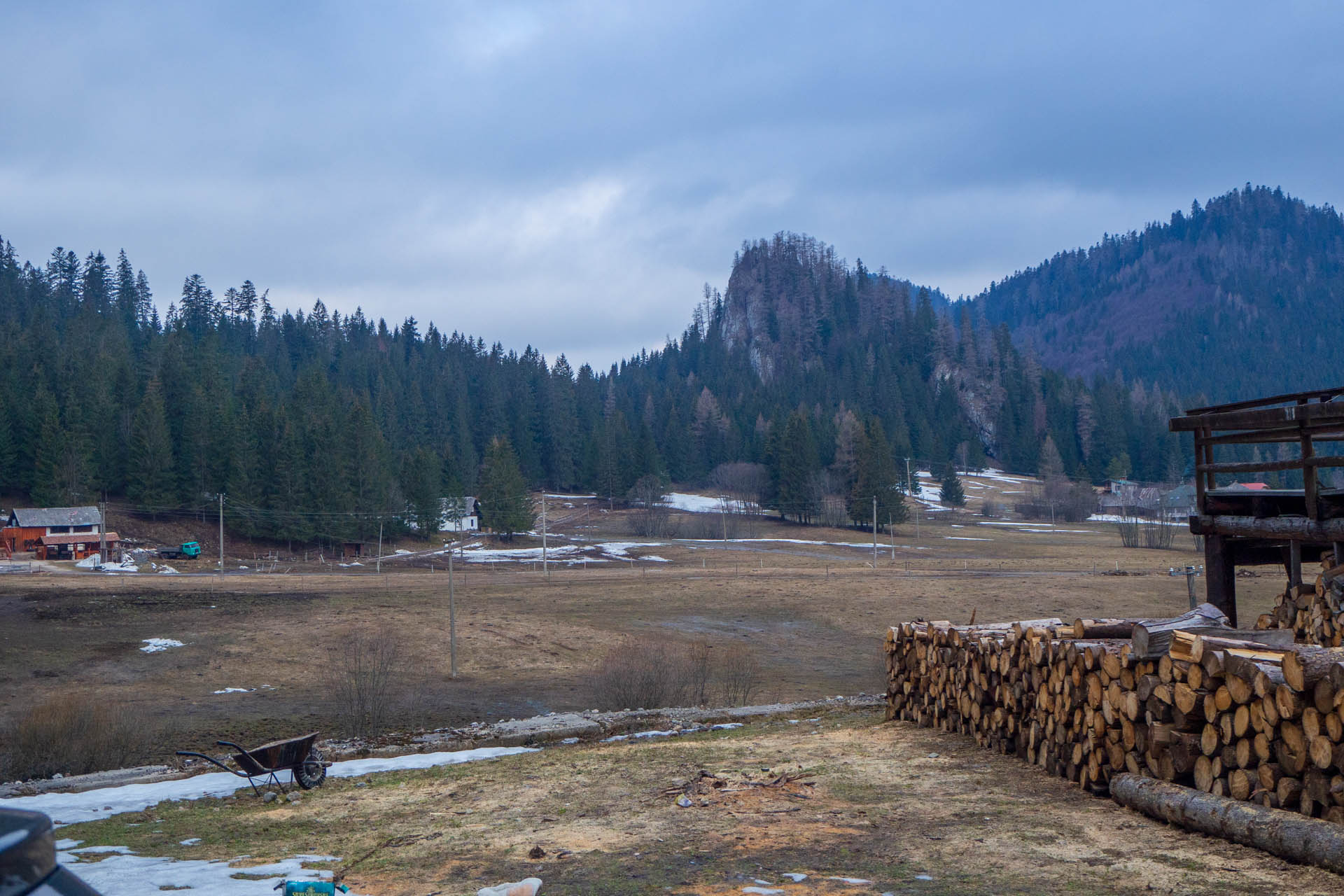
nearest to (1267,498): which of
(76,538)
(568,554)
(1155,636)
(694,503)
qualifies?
(1155,636)

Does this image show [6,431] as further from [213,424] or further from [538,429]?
[538,429]

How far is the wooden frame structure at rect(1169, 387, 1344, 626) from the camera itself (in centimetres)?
1115

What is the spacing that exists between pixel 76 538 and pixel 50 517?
3.42 metres

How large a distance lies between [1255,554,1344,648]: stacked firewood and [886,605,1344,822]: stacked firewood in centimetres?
284

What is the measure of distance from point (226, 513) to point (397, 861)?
91396mm

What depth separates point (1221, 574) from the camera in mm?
14516

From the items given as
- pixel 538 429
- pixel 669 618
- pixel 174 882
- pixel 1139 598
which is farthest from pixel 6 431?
pixel 174 882

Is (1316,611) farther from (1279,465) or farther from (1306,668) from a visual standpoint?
(1306,668)

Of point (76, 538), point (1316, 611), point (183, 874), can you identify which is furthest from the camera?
point (76, 538)

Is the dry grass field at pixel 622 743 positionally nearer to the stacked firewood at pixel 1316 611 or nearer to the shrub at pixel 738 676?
the shrub at pixel 738 676

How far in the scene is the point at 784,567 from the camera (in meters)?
69.5

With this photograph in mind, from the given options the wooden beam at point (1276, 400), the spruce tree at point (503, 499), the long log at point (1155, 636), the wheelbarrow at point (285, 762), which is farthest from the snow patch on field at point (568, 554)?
the long log at point (1155, 636)

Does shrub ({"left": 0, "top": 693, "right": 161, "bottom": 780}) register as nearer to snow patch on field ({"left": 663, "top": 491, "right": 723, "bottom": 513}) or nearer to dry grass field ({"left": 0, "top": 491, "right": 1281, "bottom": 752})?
dry grass field ({"left": 0, "top": 491, "right": 1281, "bottom": 752})

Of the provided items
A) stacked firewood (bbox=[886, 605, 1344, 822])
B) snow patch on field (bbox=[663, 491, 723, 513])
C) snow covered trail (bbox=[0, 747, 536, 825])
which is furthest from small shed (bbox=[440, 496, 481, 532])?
stacked firewood (bbox=[886, 605, 1344, 822])
